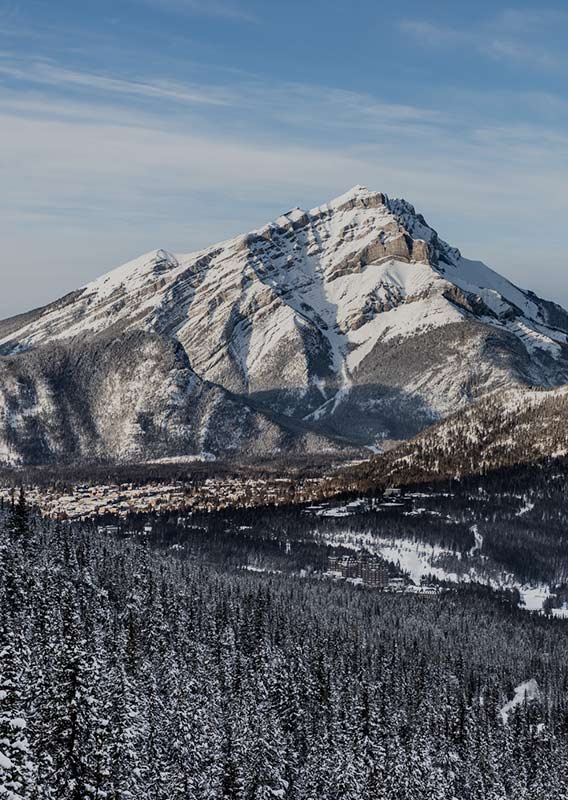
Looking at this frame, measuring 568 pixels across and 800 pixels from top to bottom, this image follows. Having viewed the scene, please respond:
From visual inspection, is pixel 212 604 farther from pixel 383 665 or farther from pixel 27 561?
pixel 27 561

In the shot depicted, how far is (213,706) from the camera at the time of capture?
125938 millimetres

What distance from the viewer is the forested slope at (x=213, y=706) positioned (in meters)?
76.0

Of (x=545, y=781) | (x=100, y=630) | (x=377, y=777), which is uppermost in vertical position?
(x=100, y=630)

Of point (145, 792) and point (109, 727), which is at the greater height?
point (109, 727)

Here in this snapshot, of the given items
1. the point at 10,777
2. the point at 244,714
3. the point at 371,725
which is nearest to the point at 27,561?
the point at 244,714

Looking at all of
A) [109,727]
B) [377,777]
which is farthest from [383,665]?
[109,727]

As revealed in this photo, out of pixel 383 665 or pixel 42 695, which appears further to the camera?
pixel 383 665

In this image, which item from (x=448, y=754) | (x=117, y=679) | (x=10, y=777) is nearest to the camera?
(x=10, y=777)

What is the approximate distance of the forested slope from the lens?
76.0m

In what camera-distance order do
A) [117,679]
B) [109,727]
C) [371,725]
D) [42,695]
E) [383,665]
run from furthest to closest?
[383,665] → [371,725] → [117,679] → [42,695] → [109,727]

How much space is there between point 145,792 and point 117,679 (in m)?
9.30

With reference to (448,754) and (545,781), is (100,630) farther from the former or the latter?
(545,781)

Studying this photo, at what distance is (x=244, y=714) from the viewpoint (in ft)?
399

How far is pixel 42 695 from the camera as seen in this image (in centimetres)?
8819
